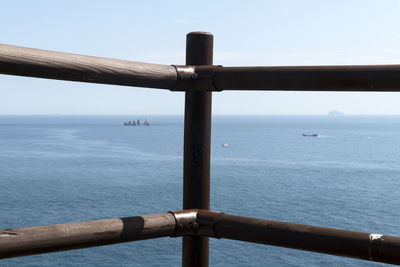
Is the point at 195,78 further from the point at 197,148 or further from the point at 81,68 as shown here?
the point at 81,68

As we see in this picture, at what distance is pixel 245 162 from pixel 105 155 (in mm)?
22980

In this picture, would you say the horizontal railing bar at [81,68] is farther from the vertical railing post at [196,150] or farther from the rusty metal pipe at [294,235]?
the rusty metal pipe at [294,235]

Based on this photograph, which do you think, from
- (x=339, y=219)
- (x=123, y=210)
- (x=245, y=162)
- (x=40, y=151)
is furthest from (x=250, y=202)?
(x=40, y=151)

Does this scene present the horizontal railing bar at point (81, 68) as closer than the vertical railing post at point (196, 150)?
Yes

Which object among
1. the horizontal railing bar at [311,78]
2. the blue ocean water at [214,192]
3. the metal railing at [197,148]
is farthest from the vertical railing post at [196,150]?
the blue ocean water at [214,192]

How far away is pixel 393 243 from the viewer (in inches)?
57.8

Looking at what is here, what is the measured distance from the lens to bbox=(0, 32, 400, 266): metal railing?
1413mm

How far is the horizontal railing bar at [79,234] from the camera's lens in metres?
1.36

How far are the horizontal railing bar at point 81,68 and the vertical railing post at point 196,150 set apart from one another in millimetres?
146

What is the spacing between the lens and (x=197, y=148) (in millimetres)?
1912

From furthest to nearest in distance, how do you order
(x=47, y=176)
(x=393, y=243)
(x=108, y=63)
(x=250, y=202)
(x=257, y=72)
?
(x=47, y=176) → (x=250, y=202) → (x=257, y=72) → (x=108, y=63) → (x=393, y=243)

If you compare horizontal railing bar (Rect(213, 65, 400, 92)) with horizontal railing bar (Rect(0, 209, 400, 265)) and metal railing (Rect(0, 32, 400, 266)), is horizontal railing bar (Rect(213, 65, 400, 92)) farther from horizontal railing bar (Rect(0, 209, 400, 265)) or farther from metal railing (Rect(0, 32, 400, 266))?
horizontal railing bar (Rect(0, 209, 400, 265))

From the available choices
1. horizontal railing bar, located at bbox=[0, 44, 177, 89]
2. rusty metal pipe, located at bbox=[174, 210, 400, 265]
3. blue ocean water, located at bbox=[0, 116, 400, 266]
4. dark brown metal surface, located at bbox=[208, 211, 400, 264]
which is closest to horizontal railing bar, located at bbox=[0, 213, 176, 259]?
rusty metal pipe, located at bbox=[174, 210, 400, 265]

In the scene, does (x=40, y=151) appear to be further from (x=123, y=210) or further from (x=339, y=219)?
(x=339, y=219)
